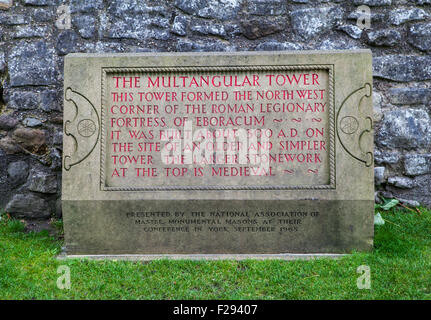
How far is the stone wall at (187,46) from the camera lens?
13.9 feet

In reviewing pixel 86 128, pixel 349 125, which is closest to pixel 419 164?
pixel 349 125

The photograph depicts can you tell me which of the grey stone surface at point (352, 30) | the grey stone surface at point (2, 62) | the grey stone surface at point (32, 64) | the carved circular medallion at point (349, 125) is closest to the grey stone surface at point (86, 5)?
the grey stone surface at point (32, 64)

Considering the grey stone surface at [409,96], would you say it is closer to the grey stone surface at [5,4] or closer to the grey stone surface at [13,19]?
the grey stone surface at [13,19]

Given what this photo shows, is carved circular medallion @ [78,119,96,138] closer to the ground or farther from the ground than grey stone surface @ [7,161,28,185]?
farther from the ground

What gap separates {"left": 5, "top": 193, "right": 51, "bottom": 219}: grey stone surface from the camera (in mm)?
4227

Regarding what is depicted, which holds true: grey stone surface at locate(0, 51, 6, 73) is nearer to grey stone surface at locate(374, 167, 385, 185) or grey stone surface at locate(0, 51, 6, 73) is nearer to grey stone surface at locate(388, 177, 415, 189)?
grey stone surface at locate(374, 167, 385, 185)

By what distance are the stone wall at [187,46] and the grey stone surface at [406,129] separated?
0.4 inches

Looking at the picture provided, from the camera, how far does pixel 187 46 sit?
4289mm

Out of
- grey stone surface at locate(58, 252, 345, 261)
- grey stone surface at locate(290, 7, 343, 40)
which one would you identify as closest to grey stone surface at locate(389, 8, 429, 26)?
grey stone surface at locate(290, 7, 343, 40)

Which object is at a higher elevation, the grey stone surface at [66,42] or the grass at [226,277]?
the grey stone surface at [66,42]

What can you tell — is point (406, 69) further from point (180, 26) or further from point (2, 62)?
point (2, 62)

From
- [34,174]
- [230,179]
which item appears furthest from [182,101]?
[34,174]

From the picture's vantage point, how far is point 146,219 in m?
3.41

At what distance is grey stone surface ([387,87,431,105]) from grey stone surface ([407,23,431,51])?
44 centimetres
